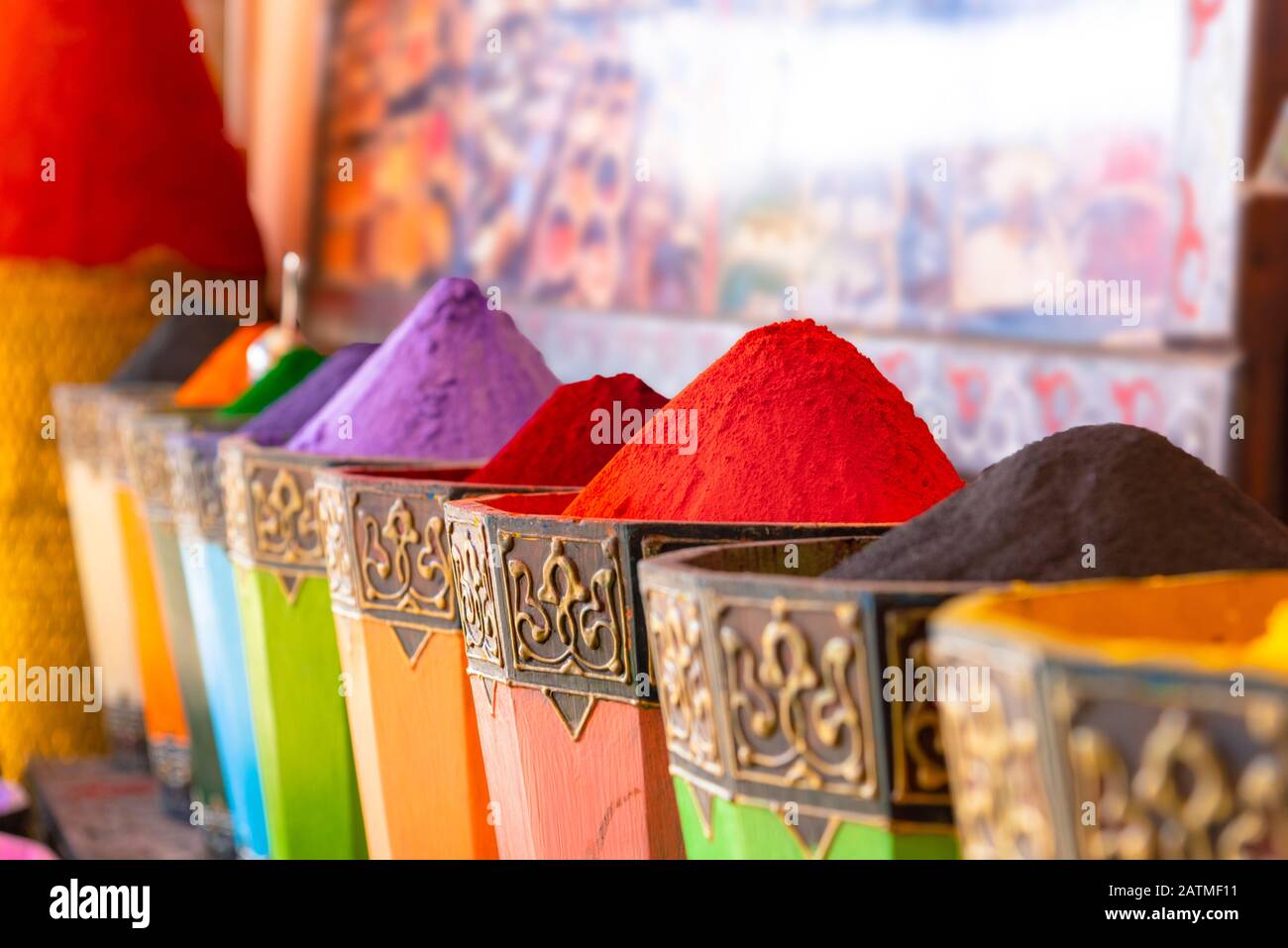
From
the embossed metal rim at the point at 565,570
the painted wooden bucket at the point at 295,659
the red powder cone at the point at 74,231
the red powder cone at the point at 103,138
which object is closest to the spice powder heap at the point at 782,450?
the embossed metal rim at the point at 565,570

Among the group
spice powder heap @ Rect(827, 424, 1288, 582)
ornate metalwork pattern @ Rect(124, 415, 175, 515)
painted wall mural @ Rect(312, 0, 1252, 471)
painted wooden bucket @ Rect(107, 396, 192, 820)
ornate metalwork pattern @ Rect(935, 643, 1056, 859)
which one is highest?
painted wall mural @ Rect(312, 0, 1252, 471)

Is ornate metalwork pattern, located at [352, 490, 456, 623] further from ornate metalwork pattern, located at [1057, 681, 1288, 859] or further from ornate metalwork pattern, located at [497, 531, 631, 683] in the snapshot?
ornate metalwork pattern, located at [1057, 681, 1288, 859]

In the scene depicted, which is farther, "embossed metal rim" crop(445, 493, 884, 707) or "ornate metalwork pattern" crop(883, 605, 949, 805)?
"embossed metal rim" crop(445, 493, 884, 707)

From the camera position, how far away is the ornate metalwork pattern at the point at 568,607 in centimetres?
52

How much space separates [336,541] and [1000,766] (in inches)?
17.2

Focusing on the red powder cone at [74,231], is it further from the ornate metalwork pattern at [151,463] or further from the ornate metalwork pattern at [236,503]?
the ornate metalwork pattern at [236,503]

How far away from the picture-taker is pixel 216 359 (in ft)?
4.62

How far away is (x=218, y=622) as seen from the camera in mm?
983

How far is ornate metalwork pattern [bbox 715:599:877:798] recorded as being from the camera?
394mm

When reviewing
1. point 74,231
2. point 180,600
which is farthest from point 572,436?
point 74,231

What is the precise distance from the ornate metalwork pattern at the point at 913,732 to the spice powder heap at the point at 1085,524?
40 millimetres

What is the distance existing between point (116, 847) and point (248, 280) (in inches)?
35.2

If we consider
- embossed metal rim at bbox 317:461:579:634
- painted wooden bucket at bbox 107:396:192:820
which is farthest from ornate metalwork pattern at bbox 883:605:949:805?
painted wooden bucket at bbox 107:396:192:820

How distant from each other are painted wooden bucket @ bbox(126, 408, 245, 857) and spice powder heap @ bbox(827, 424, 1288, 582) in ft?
2.36
